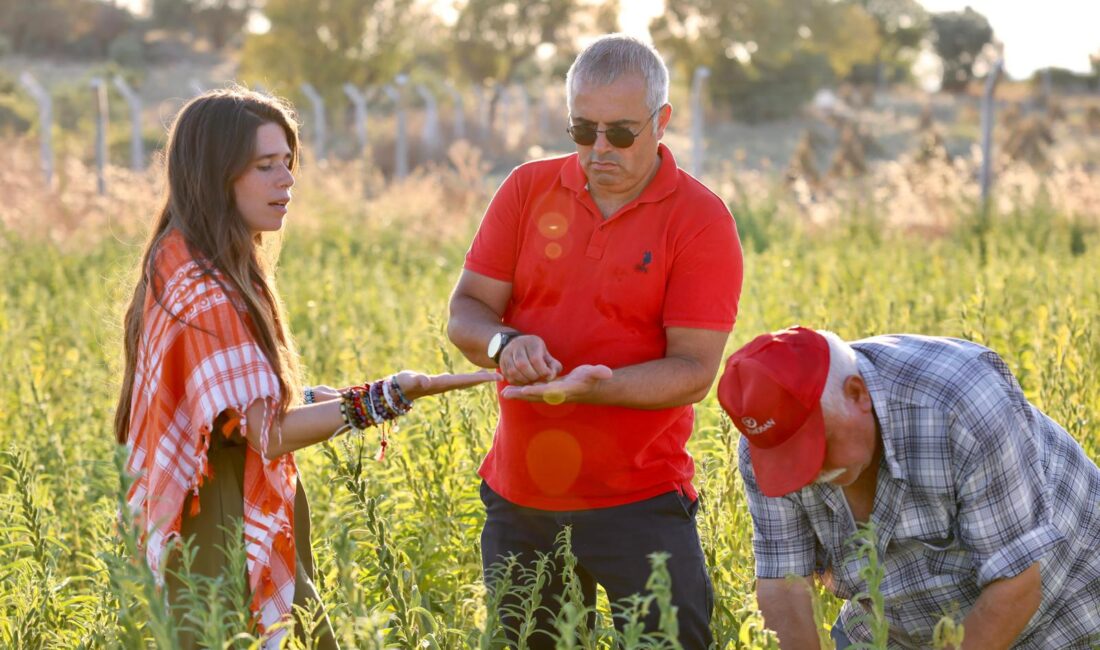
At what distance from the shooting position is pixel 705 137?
121 feet

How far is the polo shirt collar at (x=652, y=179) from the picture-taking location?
3.08 m

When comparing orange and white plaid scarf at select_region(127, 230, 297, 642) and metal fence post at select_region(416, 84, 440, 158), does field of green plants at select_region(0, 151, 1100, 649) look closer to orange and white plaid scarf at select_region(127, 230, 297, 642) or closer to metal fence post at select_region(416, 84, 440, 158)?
orange and white plaid scarf at select_region(127, 230, 297, 642)

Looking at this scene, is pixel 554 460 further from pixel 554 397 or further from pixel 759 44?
pixel 759 44

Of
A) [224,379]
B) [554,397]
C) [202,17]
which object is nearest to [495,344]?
[554,397]

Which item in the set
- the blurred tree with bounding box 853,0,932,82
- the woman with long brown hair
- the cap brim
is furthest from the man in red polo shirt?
the blurred tree with bounding box 853,0,932,82

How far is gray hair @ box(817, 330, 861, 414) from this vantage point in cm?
255

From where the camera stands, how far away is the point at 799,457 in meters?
2.52

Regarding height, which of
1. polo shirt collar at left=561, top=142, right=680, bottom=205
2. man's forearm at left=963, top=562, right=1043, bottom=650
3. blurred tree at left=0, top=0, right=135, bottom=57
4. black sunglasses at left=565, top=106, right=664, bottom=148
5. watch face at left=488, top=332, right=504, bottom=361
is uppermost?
blurred tree at left=0, top=0, right=135, bottom=57

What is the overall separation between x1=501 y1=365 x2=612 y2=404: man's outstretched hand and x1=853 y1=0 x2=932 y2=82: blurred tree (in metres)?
54.4

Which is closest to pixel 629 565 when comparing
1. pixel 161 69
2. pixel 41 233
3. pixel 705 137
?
pixel 41 233

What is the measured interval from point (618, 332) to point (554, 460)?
0.36 metres

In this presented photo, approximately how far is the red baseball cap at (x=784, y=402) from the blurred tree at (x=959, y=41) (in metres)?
56.9

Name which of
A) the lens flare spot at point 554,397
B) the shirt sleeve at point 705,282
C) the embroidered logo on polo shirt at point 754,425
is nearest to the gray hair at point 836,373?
the embroidered logo on polo shirt at point 754,425

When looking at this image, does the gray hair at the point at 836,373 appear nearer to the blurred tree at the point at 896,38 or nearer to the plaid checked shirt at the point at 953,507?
the plaid checked shirt at the point at 953,507
